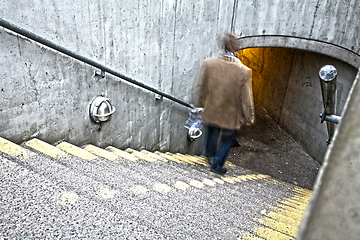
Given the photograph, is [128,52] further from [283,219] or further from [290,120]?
[290,120]

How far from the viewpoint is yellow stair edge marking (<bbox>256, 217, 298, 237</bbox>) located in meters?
1.62

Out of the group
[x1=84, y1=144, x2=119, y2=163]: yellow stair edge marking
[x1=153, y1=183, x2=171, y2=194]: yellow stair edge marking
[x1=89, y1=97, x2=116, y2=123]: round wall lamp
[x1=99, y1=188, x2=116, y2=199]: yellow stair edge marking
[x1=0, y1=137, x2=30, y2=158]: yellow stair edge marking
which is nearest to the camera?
[x1=99, y1=188, x2=116, y2=199]: yellow stair edge marking

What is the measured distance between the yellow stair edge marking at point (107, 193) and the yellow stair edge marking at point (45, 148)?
Answer: 658mm

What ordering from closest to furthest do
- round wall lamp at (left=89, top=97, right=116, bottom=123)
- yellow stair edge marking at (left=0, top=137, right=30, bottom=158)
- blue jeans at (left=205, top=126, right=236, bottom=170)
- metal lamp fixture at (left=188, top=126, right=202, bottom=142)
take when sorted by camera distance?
1. yellow stair edge marking at (left=0, top=137, right=30, bottom=158)
2. round wall lamp at (left=89, top=97, right=116, bottom=123)
3. blue jeans at (left=205, top=126, right=236, bottom=170)
4. metal lamp fixture at (left=188, top=126, right=202, bottom=142)

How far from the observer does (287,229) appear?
1.65 metres

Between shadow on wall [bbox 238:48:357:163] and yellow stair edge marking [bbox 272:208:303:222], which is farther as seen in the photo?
shadow on wall [bbox 238:48:357:163]

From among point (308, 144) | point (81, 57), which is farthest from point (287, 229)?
point (308, 144)

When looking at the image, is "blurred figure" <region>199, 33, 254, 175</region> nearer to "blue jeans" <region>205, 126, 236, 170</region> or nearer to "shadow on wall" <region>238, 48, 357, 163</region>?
"blue jeans" <region>205, 126, 236, 170</region>

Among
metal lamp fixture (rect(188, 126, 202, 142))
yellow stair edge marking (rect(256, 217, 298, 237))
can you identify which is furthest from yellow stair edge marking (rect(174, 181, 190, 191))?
metal lamp fixture (rect(188, 126, 202, 142))

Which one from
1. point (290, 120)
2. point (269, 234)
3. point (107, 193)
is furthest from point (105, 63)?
point (290, 120)

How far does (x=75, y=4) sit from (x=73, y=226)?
1.87 m

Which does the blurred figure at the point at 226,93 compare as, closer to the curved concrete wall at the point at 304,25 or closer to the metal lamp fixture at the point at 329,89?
the metal lamp fixture at the point at 329,89

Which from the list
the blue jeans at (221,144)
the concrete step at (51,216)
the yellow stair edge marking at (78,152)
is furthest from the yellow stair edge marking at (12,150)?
the blue jeans at (221,144)

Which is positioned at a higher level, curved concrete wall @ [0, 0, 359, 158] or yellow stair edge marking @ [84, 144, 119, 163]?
curved concrete wall @ [0, 0, 359, 158]
